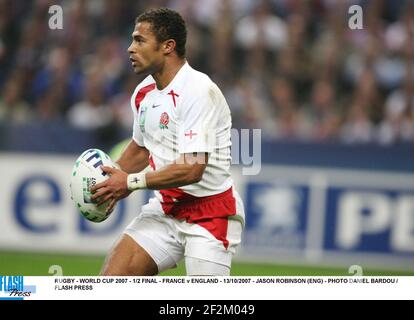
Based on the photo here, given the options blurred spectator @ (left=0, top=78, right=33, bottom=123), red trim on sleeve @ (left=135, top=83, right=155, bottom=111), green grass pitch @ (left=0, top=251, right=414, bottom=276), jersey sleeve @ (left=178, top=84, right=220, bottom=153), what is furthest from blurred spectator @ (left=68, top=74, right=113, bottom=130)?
jersey sleeve @ (left=178, top=84, right=220, bottom=153)

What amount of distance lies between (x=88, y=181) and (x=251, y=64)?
21.3 feet

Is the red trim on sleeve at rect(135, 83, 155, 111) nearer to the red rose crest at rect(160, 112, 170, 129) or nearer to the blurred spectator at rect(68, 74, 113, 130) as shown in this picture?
the red rose crest at rect(160, 112, 170, 129)

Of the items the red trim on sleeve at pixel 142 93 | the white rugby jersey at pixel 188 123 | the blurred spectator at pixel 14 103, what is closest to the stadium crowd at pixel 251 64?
the blurred spectator at pixel 14 103

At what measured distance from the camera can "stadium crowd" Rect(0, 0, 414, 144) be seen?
11742 mm

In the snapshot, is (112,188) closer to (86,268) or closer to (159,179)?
(159,179)

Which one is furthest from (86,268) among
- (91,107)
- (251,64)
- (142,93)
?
(142,93)

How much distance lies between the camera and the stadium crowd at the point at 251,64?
11.7 m

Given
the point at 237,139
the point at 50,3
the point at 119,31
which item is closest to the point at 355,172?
the point at 237,139

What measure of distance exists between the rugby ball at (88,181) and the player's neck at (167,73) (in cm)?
63

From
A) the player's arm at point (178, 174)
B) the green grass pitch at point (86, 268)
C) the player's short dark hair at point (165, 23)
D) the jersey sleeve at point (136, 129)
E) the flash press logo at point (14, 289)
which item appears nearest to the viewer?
the player's arm at point (178, 174)

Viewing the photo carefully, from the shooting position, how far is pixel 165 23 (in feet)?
20.5

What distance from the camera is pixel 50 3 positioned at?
1236 centimetres

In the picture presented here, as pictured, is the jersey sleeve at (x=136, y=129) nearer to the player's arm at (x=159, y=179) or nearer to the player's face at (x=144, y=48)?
the player's face at (x=144, y=48)
